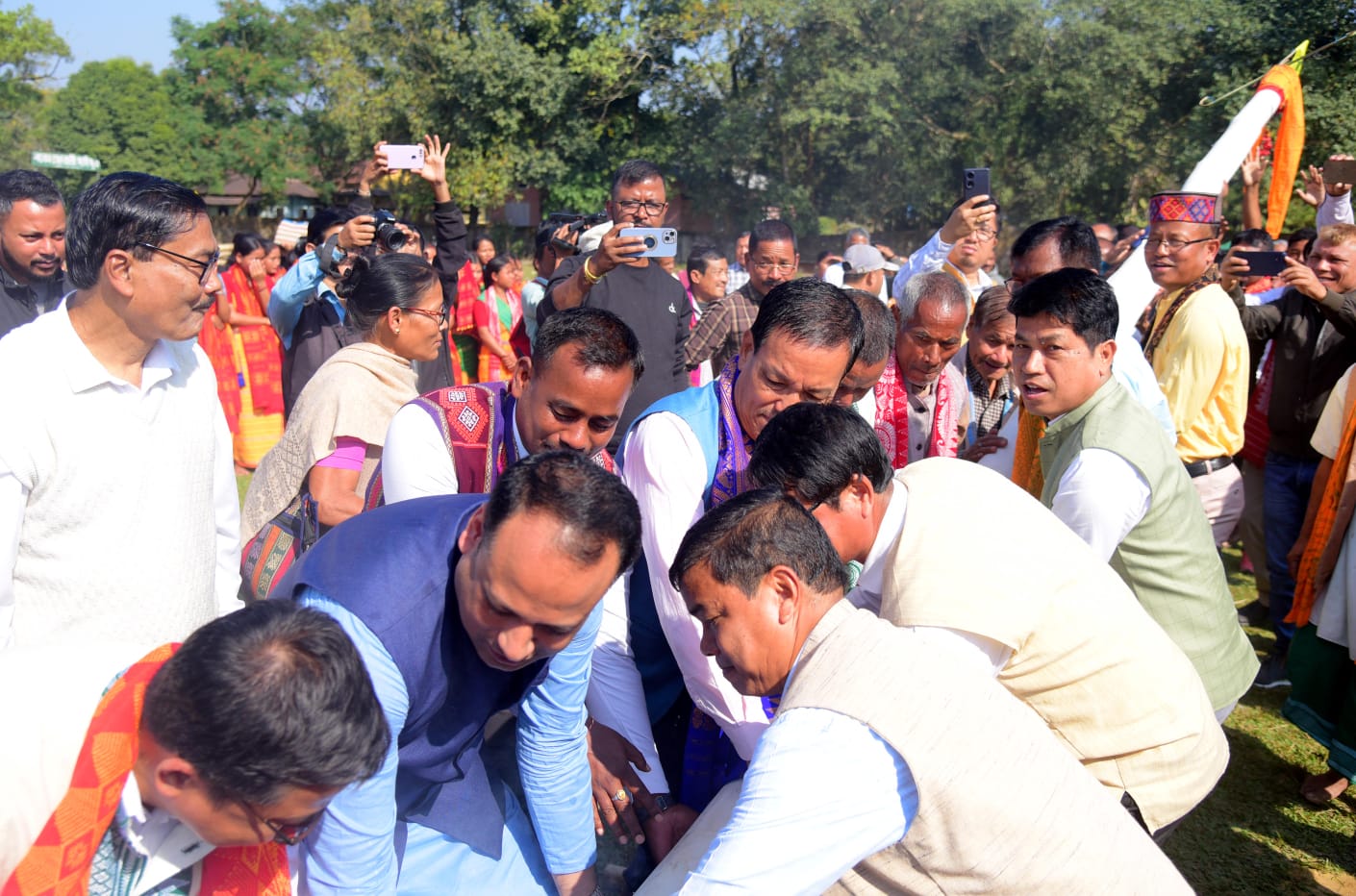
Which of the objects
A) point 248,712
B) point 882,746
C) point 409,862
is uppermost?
point 248,712

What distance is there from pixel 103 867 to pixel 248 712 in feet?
1.23

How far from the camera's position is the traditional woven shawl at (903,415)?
3613mm

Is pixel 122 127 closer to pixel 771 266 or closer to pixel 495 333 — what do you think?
pixel 495 333

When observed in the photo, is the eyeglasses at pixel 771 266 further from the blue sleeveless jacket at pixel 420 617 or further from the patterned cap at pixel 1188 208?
the blue sleeveless jacket at pixel 420 617

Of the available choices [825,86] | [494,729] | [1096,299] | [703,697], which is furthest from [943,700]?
[825,86]

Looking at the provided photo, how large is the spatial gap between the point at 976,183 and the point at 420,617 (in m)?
3.42

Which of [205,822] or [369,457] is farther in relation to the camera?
[369,457]

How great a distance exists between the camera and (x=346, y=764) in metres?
1.42

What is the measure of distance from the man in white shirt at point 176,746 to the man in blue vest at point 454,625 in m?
0.22

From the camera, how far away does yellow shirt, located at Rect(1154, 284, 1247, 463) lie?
13.0ft

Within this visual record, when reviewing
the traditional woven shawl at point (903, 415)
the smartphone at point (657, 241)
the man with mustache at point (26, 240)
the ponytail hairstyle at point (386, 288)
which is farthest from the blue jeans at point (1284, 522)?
the man with mustache at point (26, 240)

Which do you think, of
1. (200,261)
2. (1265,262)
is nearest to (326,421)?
(200,261)

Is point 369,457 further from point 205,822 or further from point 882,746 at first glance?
point 882,746

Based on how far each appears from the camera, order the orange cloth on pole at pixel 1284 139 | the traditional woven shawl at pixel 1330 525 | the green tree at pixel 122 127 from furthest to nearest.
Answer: the green tree at pixel 122 127 → the orange cloth on pole at pixel 1284 139 → the traditional woven shawl at pixel 1330 525
